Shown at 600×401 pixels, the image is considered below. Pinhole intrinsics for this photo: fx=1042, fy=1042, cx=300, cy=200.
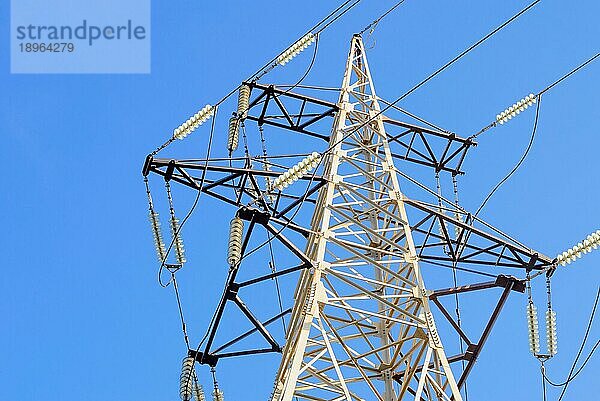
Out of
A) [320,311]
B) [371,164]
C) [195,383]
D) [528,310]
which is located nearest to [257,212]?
[320,311]

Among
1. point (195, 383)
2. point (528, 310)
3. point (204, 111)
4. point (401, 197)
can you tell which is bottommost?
point (195, 383)

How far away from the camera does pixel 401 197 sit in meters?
18.9

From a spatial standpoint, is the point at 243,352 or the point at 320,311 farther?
the point at 243,352

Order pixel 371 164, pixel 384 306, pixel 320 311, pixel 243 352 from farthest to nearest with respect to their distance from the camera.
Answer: pixel 371 164, pixel 384 306, pixel 243 352, pixel 320 311

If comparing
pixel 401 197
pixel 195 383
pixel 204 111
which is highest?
pixel 204 111

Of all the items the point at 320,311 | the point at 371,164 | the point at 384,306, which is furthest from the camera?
the point at 371,164

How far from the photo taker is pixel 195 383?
17047 mm

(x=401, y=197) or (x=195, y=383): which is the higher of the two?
(x=401, y=197)

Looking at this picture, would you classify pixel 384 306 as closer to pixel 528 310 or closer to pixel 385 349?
pixel 385 349

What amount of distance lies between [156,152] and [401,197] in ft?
14.7

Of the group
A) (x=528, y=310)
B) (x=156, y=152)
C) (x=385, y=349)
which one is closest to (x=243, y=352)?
(x=385, y=349)

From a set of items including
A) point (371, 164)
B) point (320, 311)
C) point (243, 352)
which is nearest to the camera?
point (320, 311)

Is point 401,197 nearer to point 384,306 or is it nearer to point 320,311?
point 384,306

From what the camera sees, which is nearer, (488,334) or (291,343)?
(291,343)
